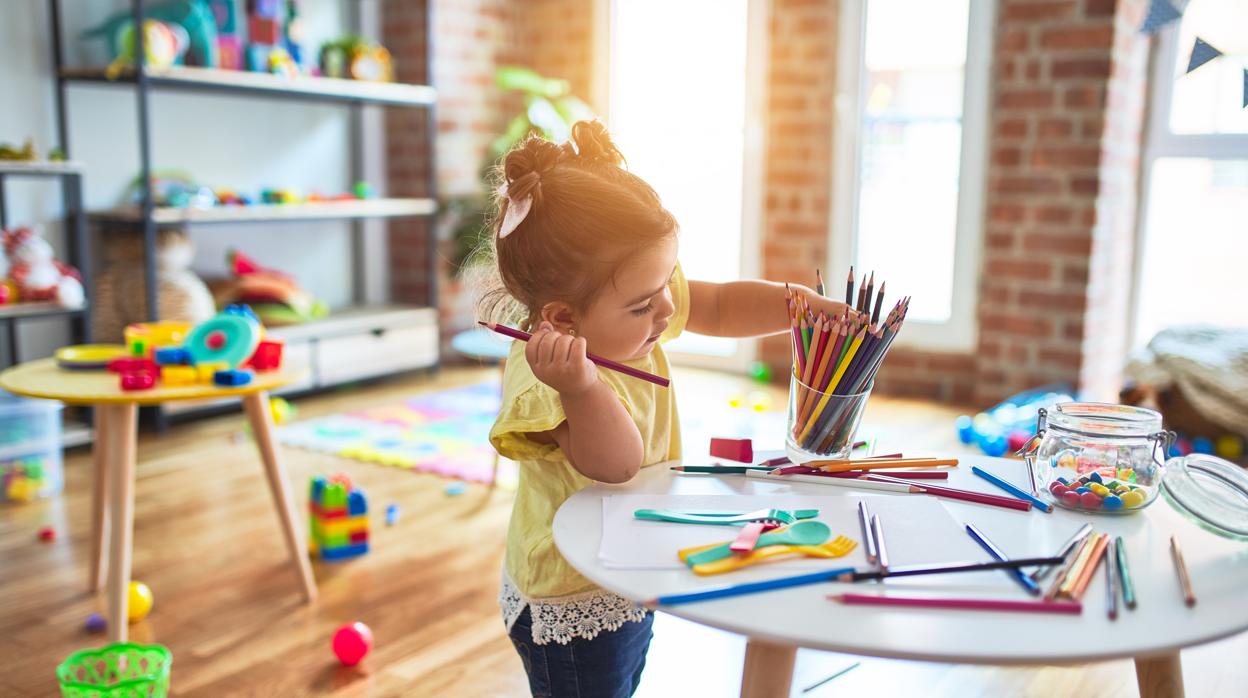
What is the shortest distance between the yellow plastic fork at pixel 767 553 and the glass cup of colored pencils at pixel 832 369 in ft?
0.71

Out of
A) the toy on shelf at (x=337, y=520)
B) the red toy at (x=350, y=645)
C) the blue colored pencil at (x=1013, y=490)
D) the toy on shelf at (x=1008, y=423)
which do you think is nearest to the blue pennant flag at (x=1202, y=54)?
the blue colored pencil at (x=1013, y=490)

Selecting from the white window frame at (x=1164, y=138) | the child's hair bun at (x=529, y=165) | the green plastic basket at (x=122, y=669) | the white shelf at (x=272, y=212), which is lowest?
the green plastic basket at (x=122, y=669)

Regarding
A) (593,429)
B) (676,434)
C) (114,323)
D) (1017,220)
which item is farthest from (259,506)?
(1017,220)

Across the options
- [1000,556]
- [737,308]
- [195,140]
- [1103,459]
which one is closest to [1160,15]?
[737,308]

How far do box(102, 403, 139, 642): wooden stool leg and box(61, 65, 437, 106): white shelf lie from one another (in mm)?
1726

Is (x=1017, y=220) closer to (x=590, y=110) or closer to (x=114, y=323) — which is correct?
(x=590, y=110)

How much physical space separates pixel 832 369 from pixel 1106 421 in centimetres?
26

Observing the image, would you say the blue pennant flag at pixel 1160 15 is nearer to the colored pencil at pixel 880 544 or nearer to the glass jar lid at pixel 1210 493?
the glass jar lid at pixel 1210 493

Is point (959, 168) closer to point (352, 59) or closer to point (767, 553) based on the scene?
point (352, 59)

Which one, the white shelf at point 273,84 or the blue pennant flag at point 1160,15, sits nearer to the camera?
the blue pennant flag at point 1160,15

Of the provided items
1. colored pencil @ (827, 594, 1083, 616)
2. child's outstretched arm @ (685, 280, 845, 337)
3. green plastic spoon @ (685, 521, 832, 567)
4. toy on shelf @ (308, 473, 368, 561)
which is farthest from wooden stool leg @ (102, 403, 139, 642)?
colored pencil @ (827, 594, 1083, 616)

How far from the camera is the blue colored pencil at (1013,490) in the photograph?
96cm

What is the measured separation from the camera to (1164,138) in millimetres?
3643

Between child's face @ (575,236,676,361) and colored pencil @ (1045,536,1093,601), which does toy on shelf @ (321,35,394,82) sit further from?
colored pencil @ (1045,536,1093,601)
